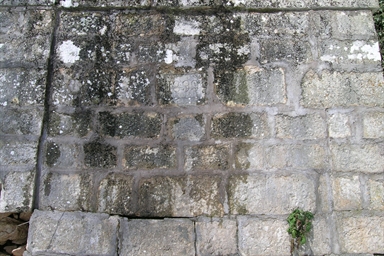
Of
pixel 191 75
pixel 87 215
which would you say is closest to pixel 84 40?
pixel 191 75

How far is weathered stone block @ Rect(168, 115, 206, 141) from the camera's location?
94.4 inches

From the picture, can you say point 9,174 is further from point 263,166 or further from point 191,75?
point 263,166

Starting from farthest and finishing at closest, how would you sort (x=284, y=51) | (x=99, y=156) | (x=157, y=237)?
1. (x=284, y=51)
2. (x=99, y=156)
3. (x=157, y=237)

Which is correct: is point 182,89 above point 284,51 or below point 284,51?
below

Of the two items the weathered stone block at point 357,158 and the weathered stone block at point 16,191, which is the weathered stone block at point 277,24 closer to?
the weathered stone block at point 357,158

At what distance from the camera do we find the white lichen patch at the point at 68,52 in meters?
2.50

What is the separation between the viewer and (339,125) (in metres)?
2.41

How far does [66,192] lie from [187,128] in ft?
3.21

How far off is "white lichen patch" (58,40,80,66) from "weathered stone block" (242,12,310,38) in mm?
1327

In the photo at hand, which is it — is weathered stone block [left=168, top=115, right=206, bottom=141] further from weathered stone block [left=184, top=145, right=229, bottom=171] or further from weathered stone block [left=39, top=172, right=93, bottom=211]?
weathered stone block [left=39, top=172, right=93, bottom=211]

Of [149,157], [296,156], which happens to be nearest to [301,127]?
[296,156]

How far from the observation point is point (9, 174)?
230cm

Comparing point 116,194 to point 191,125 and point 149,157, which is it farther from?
point 191,125

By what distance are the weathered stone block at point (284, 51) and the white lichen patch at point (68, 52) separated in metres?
1.43
